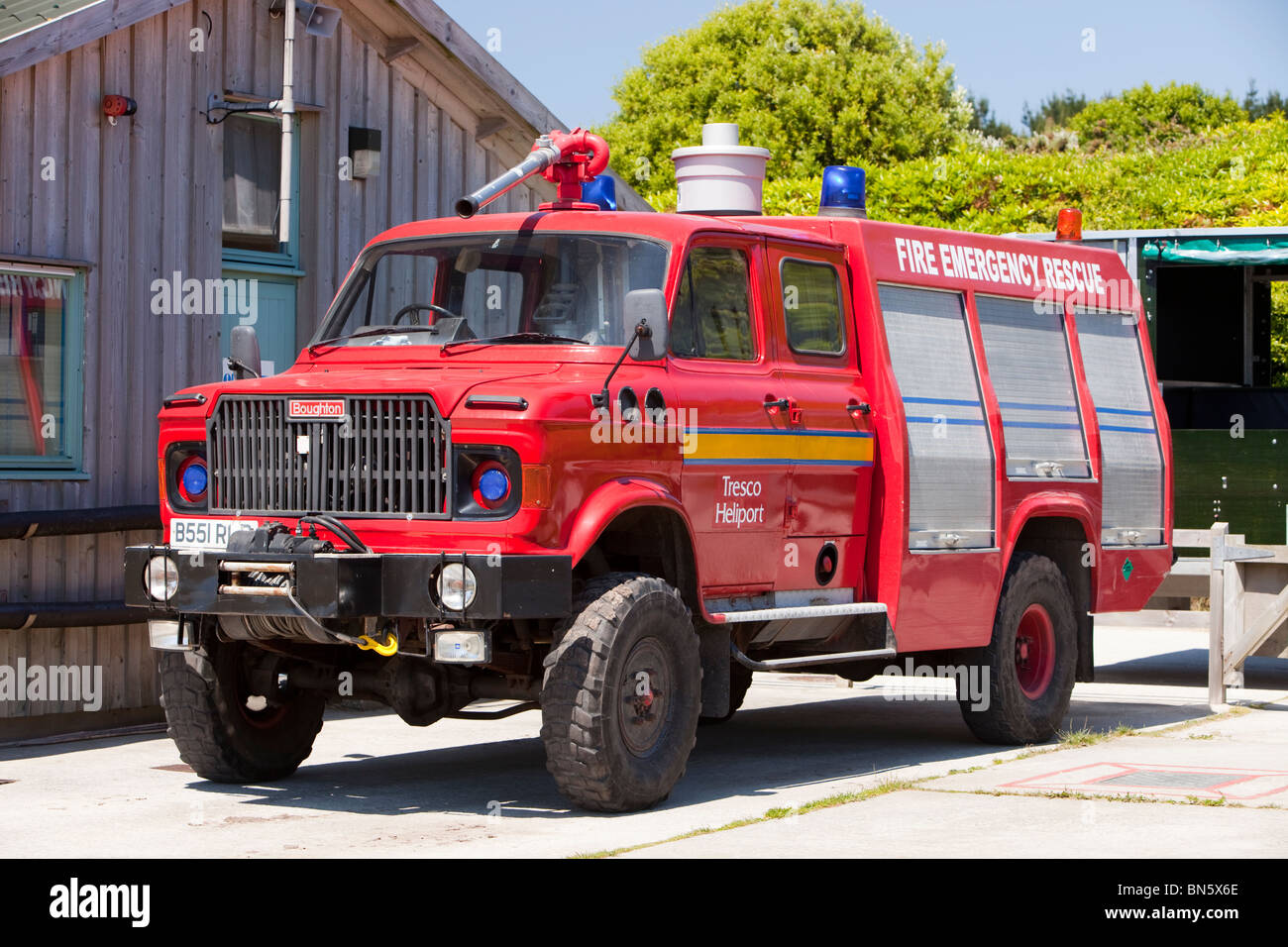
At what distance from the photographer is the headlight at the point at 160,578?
26.9 feet

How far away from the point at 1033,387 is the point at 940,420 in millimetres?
1125

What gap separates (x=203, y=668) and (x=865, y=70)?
37407 millimetres

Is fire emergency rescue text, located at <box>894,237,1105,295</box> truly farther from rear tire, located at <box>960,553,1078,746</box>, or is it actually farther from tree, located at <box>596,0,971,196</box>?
tree, located at <box>596,0,971,196</box>

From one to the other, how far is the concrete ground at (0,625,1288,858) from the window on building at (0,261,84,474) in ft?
5.55

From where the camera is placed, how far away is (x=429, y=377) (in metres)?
8.06

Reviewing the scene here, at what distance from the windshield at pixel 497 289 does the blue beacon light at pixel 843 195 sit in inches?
79.0

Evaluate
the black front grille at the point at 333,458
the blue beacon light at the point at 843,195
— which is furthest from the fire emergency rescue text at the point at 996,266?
the black front grille at the point at 333,458

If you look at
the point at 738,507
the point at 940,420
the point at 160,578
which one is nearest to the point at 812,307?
the point at 940,420

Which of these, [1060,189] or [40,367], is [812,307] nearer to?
[40,367]

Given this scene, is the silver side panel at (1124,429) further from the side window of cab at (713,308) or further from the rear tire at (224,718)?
the rear tire at (224,718)

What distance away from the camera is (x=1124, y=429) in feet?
38.6

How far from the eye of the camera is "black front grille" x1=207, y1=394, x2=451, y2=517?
25.8 feet
